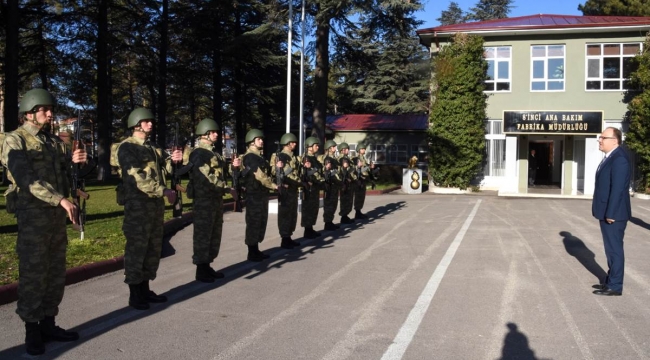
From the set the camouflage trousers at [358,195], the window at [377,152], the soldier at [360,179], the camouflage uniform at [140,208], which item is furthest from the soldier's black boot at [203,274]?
the window at [377,152]

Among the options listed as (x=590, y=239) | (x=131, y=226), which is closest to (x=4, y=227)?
(x=131, y=226)

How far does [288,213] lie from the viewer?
33.1 ft

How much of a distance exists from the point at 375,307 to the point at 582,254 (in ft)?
17.2

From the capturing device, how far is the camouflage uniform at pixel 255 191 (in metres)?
8.76

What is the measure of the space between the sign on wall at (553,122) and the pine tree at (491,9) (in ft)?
146

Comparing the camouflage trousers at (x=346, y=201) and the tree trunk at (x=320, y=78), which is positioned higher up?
the tree trunk at (x=320, y=78)

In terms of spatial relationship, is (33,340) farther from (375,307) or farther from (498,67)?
(498,67)

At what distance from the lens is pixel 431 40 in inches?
1111

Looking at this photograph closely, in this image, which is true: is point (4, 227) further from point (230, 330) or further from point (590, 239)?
point (590, 239)

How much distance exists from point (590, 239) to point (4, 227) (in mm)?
11484

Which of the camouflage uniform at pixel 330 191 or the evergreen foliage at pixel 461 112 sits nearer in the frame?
the camouflage uniform at pixel 330 191

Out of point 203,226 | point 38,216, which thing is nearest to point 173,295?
A: point 203,226

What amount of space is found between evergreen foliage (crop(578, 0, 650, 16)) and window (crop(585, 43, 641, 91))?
12250 millimetres

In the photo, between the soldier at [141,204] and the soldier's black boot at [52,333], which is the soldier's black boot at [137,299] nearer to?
the soldier at [141,204]
